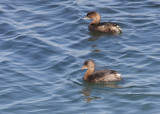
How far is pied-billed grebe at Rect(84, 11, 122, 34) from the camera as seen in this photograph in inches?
770

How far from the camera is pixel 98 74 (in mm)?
15734

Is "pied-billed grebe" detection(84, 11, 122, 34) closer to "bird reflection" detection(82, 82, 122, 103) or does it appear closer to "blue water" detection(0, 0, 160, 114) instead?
"blue water" detection(0, 0, 160, 114)

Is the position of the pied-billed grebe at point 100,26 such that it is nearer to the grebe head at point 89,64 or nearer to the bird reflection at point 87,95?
the grebe head at point 89,64

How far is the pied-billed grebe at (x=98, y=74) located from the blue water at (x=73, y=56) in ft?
0.57

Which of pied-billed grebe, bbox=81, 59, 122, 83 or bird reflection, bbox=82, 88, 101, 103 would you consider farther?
pied-billed grebe, bbox=81, 59, 122, 83

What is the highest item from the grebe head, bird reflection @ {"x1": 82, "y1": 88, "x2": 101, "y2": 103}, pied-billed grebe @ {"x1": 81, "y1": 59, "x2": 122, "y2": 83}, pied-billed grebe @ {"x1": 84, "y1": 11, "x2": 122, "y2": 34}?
pied-billed grebe @ {"x1": 84, "y1": 11, "x2": 122, "y2": 34}

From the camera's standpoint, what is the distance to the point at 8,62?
57.2 feet

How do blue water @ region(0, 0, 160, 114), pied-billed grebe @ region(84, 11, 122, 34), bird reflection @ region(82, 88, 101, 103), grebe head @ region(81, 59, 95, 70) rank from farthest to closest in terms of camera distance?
pied-billed grebe @ region(84, 11, 122, 34)
grebe head @ region(81, 59, 95, 70)
bird reflection @ region(82, 88, 101, 103)
blue water @ region(0, 0, 160, 114)

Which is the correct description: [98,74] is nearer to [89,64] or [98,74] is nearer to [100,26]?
[89,64]

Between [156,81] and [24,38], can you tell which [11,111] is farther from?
[24,38]

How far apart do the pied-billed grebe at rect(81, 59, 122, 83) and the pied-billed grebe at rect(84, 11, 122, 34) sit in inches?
153

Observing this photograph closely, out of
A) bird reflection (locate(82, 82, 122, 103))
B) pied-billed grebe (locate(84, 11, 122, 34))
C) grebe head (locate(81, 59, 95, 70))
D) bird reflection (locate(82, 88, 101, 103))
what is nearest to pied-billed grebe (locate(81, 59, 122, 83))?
grebe head (locate(81, 59, 95, 70))

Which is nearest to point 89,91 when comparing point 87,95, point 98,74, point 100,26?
point 87,95

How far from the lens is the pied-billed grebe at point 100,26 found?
64.1 ft
